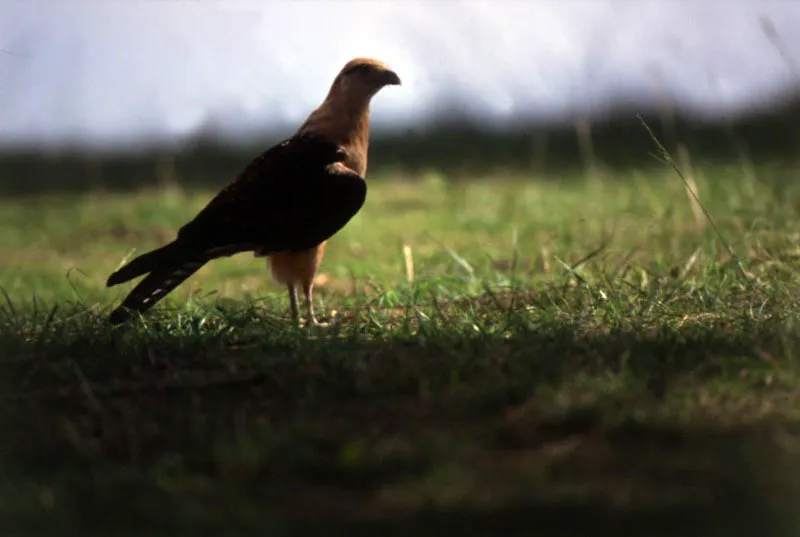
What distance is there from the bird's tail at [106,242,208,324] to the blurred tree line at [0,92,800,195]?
4531 mm

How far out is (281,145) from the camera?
398 centimetres

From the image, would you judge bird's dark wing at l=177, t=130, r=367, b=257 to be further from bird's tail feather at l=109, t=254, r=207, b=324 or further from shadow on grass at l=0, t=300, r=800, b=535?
shadow on grass at l=0, t=300, r=800, b=535

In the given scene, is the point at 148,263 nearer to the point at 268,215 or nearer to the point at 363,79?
the point at 268,215

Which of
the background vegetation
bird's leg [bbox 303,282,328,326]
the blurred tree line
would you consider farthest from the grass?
the blurred tree line

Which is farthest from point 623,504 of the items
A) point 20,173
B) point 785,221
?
point 20,173

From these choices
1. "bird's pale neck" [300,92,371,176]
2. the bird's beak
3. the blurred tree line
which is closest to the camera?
"bird's pale neck" [300,92,371,176]

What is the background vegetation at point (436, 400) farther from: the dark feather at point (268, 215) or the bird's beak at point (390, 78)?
the bird's beak at point (390, 78)

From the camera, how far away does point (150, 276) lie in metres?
3.49

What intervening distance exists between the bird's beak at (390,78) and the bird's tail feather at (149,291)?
119cm

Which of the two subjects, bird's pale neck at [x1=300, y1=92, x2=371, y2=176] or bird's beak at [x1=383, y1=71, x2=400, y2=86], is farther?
bird's beak at [x1=383, y1=71, x2=400, y2=86]

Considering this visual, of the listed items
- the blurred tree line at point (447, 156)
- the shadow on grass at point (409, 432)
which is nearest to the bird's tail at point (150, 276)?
the shadow on grass at point (409, 432)

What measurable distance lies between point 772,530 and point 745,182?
4.22 m

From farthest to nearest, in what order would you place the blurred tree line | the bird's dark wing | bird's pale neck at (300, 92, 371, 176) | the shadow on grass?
the blurred tree line, bird's pale neck at (300, 92, 371, 176), the bird's dark wing, the shadow on grass

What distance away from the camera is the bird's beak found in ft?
13.4
